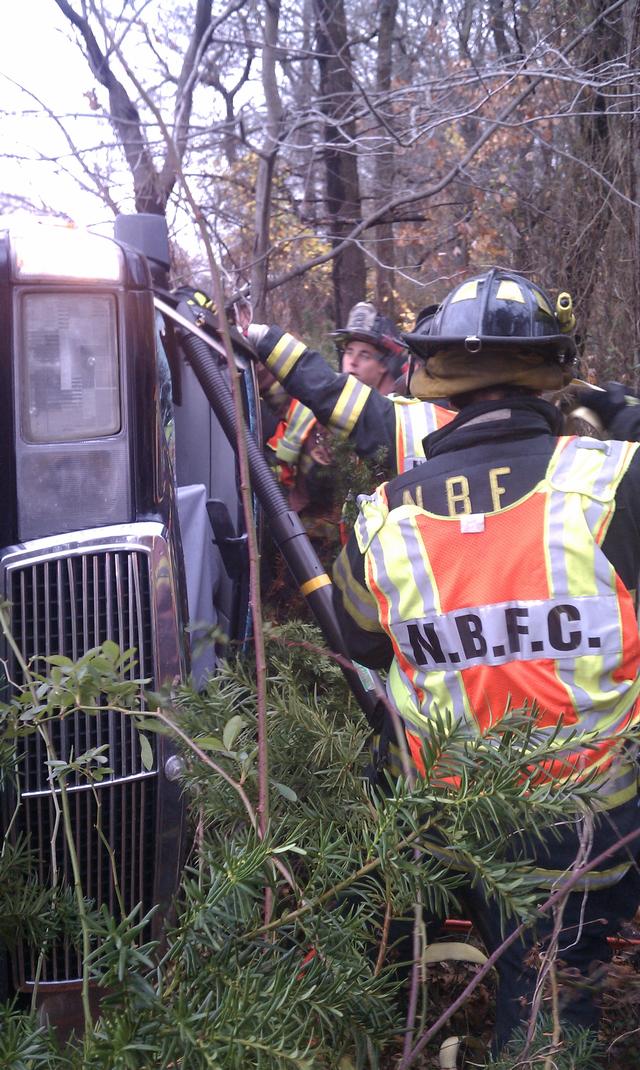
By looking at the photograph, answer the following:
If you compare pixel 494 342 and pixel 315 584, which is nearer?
pixel 494 342

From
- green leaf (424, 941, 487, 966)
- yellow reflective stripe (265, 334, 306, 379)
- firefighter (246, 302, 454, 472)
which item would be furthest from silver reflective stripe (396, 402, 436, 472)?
green leaf (424, 941, 487, 966)

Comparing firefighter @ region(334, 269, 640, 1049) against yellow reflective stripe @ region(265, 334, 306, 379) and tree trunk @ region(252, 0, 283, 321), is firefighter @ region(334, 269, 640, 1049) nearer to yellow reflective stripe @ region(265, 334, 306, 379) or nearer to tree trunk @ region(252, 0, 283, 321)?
yellow reflective stripe @ region(265, 334, 306, 379)

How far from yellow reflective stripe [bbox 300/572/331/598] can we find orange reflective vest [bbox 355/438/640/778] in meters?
1.14

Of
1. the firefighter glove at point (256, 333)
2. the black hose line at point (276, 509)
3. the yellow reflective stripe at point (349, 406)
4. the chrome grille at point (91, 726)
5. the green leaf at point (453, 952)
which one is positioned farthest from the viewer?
the firefighter glove at point (256, 333)

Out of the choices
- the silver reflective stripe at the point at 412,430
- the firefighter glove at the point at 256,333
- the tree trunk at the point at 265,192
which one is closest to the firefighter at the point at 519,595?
the silver reflective stripe at the point at 412,430

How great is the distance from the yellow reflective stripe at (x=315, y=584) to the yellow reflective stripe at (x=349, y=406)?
589 mm

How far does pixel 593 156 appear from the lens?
6027 mm

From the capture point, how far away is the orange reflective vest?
2.07 m

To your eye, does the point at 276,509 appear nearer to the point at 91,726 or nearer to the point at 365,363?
the point at 91,726

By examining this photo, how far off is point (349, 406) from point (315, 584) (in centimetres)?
69

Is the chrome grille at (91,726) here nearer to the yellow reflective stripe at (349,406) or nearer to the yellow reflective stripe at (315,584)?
the yellow reflective stripe at (315,584)

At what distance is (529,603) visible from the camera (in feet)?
6.81

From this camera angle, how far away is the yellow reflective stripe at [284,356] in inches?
144

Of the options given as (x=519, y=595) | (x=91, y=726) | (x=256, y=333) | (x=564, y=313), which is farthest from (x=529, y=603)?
(x=256, y=333)
